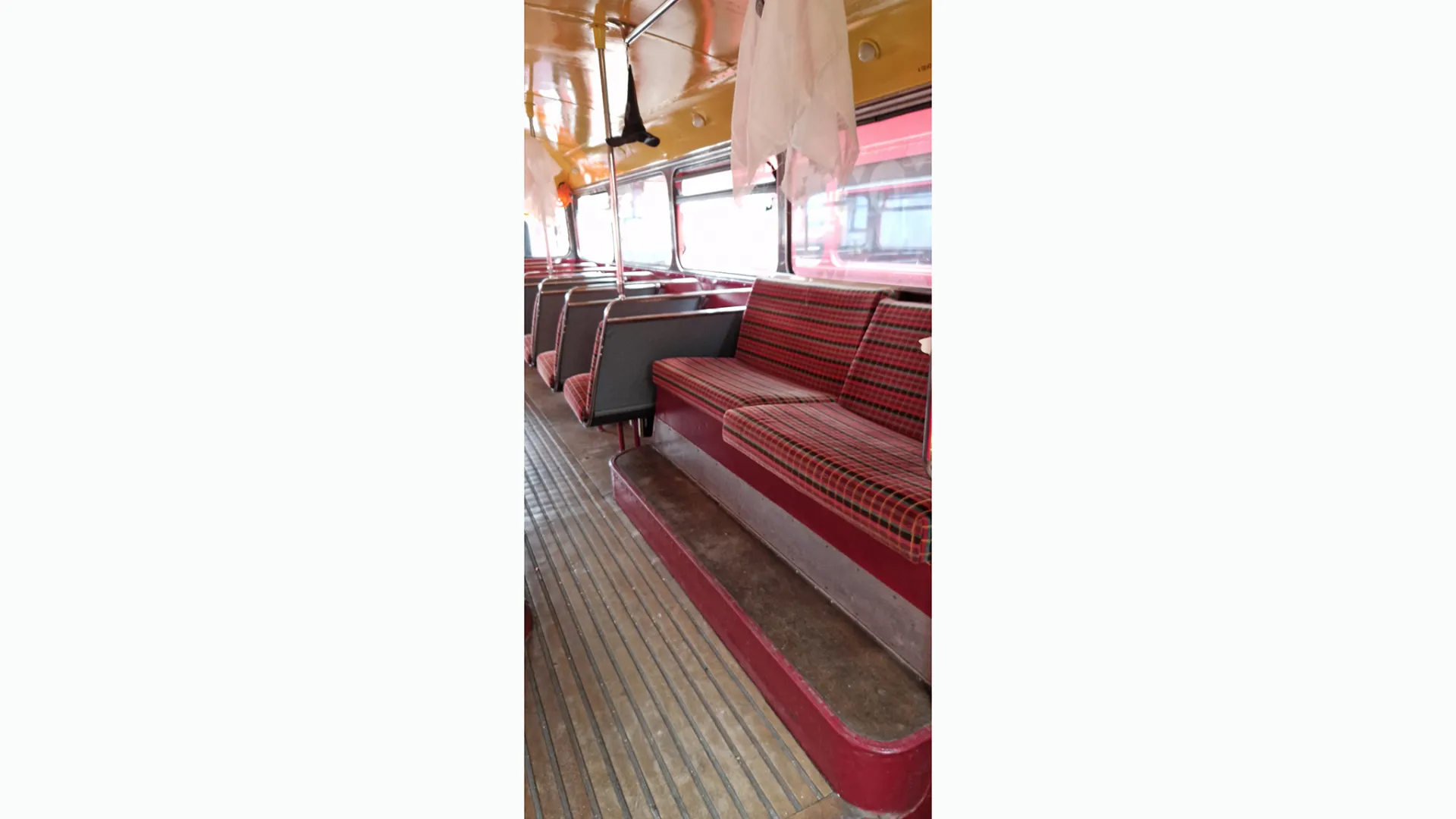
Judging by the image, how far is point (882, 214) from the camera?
10.4ft

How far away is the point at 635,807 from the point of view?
147 centimetres

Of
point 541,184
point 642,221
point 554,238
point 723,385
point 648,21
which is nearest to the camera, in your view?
point 723,385

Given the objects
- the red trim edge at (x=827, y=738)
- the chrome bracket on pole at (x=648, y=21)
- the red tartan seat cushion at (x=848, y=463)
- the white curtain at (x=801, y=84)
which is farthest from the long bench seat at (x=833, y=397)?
the chrome bracket on pole at (x=648, y=21)

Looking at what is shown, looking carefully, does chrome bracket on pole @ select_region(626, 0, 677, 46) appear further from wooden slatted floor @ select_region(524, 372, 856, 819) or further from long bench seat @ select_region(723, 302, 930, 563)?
wooden slatted floor @ select_region(524, 372, 856, 819)

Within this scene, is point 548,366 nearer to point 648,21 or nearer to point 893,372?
point 648,21

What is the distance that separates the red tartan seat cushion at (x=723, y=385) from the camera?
8.40ft

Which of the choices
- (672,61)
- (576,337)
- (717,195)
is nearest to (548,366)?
(576,337)

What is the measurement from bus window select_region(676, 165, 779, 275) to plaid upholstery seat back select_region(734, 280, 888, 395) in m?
0.67

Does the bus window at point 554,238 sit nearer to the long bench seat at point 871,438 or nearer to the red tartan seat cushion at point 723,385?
the red tartan seat cushion at point 723,385

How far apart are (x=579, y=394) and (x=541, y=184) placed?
10.3ft
